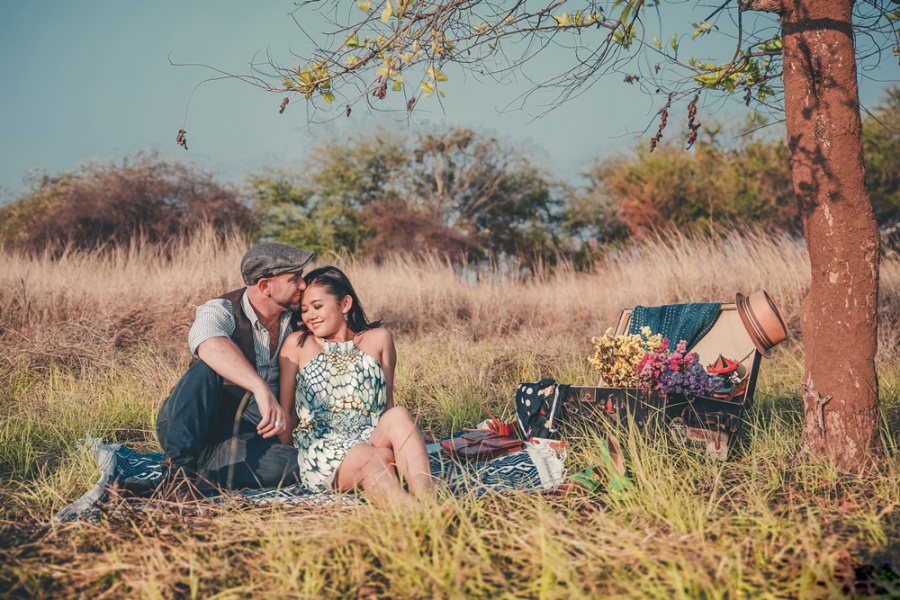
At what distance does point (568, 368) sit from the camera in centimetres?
597

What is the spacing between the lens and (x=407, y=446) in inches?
118

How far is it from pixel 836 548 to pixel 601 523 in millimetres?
768

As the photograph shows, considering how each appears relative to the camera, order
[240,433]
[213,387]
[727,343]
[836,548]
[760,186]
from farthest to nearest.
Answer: [760,186] → [727,343] → [240,433] → [213,387] → [836,548]

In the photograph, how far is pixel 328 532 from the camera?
97.7 inches

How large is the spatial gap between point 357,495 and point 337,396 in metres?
0.53

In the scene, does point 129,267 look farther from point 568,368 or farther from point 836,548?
point 836,548

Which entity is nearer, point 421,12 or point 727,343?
point 421,12

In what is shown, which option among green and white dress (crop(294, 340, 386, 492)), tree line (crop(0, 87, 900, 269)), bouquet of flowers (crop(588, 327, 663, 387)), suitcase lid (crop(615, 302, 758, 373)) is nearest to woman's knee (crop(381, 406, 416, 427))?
green and white dress (crop(294, 340, 386, 492))

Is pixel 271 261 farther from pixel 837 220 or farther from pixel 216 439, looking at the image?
pixel 837 220

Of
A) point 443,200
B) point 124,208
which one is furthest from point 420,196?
point 124,208

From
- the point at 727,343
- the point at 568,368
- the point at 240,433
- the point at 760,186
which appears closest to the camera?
the point at 240,433

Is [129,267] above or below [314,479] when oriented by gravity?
above

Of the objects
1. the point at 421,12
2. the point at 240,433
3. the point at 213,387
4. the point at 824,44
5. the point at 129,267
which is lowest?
the point at 240,433

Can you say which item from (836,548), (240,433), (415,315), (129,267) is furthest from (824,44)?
(129,267)
